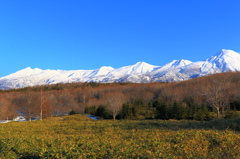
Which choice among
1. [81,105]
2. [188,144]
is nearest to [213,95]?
[188,144]

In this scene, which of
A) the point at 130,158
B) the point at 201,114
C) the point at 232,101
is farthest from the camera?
the point at 232,101

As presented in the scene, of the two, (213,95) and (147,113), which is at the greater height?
(213,95)

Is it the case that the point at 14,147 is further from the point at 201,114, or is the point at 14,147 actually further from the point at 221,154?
the point at 201,114

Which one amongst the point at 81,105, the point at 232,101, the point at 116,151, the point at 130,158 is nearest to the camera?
the point at 130,158

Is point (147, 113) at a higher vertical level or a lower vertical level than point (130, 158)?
lower

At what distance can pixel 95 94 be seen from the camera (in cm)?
14450

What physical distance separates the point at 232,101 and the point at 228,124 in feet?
180

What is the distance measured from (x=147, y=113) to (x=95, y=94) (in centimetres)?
9068

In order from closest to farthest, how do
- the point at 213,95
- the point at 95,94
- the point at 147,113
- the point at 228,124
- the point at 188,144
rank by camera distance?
1. the point at 188,144
2. the point at 228,124
3. the point at 213,95
4. the point at 147,113
5. the point at 95,94

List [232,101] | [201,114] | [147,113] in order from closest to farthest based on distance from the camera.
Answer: [201,114] < [147,113] < [232,101]

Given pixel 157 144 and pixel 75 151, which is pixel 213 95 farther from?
pixel 75 151

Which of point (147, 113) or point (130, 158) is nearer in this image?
point (130, 158)

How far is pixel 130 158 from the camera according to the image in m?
9.48

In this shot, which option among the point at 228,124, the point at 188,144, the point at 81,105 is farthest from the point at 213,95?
the point at 81,105
